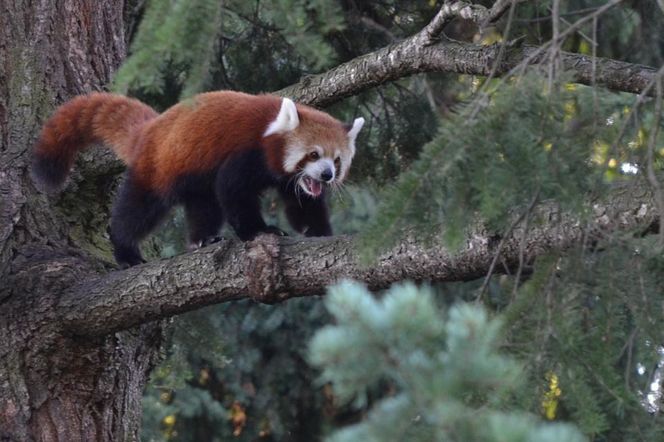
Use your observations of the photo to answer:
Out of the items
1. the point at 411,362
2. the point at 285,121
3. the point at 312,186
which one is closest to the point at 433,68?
the point at 285,121

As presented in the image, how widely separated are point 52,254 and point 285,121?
127 cm

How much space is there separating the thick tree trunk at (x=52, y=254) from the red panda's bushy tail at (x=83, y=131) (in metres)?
0.12

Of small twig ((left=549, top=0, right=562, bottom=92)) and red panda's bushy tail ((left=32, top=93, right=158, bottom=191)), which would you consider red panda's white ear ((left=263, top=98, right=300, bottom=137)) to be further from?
small twig ((left=549, top=0, right=562, bottom=92))

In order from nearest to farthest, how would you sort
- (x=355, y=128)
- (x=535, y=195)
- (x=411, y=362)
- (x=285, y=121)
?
(x=411, y=362)
(x=535, y=195)
(x=285, y=121)
(x=355, y=128)

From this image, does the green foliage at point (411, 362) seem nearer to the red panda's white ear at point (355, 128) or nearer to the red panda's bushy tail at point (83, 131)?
the red panda's bushy tail at point (83, 131)

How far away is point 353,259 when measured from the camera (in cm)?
337

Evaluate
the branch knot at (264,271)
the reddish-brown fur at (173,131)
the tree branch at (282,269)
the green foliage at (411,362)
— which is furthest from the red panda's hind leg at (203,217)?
the green foliage at (411,362)

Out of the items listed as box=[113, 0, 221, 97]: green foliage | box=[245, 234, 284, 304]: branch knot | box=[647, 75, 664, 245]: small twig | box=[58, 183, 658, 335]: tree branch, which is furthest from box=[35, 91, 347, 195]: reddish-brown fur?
box=[647, 75, 664, 245]: small twig

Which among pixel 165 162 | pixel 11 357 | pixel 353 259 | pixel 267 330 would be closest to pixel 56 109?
pixel 165 162

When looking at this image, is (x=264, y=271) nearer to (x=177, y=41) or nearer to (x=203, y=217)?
(x=177, y=41)

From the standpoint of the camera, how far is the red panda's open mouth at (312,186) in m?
4.99

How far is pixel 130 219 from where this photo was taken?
15.2ft

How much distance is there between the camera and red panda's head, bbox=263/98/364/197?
477cm

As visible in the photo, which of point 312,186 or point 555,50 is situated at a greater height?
point 555,50
